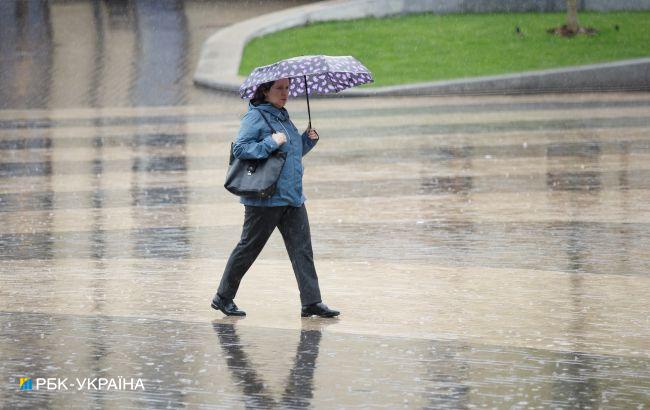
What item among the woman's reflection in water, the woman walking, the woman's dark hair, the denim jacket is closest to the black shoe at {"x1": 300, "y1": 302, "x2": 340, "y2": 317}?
the woman walking

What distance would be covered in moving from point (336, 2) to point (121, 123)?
1177 cm

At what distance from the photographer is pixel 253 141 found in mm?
7730

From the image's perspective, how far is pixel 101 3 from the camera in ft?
121

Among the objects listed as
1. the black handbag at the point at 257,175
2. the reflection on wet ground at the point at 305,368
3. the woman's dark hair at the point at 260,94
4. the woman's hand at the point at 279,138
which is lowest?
the reflection on wet ground at the point at 305,368

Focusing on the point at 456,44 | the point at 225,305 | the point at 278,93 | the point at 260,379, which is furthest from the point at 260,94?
the point at 456,44

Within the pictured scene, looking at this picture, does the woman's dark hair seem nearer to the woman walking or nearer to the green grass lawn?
the woman walking

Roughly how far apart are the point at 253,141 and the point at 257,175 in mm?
192

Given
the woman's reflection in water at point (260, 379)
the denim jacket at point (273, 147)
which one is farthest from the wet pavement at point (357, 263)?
the denim jacket at point (273, 147)

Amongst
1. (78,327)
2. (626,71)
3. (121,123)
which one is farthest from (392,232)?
(626,71)

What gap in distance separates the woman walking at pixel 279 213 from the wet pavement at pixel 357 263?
0.17m

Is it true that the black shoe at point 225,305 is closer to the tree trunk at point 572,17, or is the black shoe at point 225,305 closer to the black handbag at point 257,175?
the black handbag at point 257,175

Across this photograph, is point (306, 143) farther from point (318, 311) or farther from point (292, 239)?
point (318, 311)

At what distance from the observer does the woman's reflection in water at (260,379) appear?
20.6ft

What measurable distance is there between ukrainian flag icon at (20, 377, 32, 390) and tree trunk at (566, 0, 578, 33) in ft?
62.7
